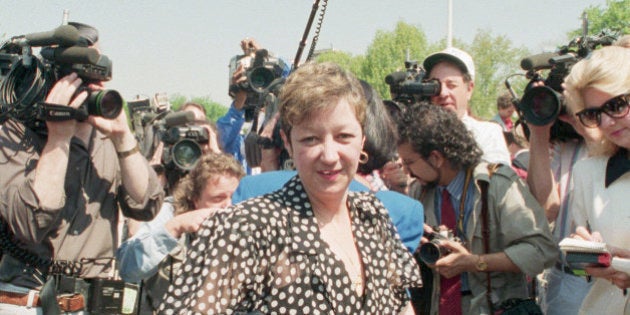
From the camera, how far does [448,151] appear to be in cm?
371

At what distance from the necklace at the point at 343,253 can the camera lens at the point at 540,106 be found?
1.49 meters

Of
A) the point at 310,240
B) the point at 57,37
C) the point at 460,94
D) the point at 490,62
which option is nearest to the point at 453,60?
the point at 460,94

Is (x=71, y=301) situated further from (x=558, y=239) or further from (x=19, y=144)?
(x=558, y=239)

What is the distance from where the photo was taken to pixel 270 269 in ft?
6.75

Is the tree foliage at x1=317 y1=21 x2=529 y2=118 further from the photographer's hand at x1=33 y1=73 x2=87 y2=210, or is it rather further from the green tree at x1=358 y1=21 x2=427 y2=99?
the photographer's hand at x1=33 y1=73 x2=87 y2=210

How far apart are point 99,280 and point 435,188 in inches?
68.7

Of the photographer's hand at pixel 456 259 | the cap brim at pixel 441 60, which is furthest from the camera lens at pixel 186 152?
the photographer's hand at pixel 456 259

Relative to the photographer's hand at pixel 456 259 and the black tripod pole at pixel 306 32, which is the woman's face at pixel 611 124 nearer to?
the photographer's hand at pixel 456 259

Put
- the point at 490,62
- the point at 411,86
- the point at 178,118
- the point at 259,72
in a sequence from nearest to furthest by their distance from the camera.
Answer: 1. the point at 411,86
2. the point at 259,72
3. the point at 178,118
4. the point at 490,62

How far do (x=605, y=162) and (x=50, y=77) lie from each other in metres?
2.56

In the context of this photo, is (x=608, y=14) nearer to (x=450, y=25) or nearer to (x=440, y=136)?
(x=450, y=25)

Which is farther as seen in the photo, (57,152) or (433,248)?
(433,248)

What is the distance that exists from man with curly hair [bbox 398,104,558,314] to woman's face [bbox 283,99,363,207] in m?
1.34

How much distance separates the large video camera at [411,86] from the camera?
4148 millimetres
